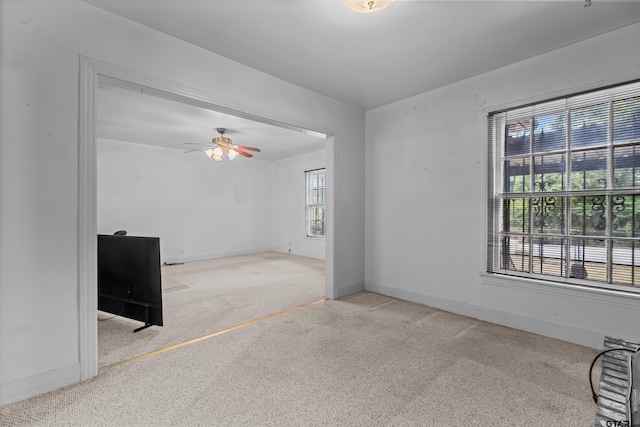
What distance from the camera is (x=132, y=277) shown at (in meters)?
2.76

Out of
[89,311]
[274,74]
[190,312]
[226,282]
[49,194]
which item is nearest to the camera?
[49,194]

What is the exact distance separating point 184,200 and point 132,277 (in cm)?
433

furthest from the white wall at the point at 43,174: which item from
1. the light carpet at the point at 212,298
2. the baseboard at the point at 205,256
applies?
the baseboard at the point at 205,256

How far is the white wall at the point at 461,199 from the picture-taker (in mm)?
2492

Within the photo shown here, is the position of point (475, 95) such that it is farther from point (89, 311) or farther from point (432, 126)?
point (89, 311)

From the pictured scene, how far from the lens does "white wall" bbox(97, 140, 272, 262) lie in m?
5.88

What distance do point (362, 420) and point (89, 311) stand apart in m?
1.89

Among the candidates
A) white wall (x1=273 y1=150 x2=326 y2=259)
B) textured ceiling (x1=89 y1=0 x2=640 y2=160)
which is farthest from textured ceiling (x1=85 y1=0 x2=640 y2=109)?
white wall (x1=273 y1=150 x2=326 y2=259)

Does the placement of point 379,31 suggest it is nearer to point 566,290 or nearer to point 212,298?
point 566,290

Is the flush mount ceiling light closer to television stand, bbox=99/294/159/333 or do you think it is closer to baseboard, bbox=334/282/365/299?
television stand, bbox=99/294/159/333

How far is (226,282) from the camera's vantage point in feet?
15.6

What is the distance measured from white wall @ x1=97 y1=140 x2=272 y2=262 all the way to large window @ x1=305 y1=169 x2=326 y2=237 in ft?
4.68

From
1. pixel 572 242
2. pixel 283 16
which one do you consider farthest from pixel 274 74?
pixel 572 242

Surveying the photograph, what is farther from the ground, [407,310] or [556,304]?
[556,304]
